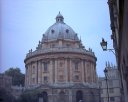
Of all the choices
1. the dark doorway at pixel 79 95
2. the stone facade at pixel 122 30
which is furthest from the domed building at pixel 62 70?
the stone facade at pixel 122 30

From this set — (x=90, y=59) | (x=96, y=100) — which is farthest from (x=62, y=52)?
(x=96, y=100)

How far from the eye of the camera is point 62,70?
5909 centimetres

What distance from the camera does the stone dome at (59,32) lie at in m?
64.1

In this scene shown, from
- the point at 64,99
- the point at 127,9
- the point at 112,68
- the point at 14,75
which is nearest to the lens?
the point at 127,9

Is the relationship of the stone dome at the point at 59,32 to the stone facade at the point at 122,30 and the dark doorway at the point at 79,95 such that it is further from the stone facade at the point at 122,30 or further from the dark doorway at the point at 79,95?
the stone facade at the point at 122,30

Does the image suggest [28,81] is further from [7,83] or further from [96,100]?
[96,100]

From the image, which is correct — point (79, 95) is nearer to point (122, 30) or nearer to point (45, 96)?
point (45, 96)

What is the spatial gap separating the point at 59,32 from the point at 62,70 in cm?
967

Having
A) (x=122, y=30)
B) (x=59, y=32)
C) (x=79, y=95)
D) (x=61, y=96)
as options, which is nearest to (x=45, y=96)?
(x=61, y=96)

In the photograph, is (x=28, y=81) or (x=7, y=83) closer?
(x=7, y=83)

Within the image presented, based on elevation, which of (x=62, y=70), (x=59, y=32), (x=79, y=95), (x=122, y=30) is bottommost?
(x=79, y=95)

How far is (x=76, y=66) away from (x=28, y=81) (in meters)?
11.2

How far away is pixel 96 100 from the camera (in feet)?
194

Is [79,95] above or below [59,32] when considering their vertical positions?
below
